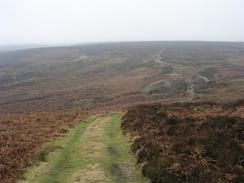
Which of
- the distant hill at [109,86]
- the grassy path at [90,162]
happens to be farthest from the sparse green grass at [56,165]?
the distant hill at [109,86]

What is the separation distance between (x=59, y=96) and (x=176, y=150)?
71214 mm

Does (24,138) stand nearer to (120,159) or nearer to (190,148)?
(120,159)

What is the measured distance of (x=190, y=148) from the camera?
18.3m

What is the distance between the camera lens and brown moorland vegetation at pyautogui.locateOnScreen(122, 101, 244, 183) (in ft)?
49.6

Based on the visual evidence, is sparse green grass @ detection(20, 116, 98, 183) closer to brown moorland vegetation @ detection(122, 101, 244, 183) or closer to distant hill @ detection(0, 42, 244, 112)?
brown moorland vegetation @ detection(122, 101, 244, 183)

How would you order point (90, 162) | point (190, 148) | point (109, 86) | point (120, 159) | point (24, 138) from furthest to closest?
1. point (109, 86)
2. point (24, 138)
3. point (120, 159)
4. point (90, 162)
5. point (190, 148)

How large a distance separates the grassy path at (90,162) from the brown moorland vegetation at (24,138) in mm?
744

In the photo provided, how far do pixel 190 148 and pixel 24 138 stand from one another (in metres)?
11.1

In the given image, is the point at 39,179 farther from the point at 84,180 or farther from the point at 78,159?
the point at 78,159

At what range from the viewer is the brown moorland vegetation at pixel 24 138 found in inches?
727

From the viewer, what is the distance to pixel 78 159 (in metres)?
20.1

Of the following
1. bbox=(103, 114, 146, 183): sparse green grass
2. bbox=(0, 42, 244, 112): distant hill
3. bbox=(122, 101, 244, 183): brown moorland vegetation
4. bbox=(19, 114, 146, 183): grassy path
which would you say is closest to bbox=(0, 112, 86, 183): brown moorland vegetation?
bbox=(19, 114, 146, 183): grassy path

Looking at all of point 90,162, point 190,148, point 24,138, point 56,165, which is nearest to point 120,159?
point 90,162

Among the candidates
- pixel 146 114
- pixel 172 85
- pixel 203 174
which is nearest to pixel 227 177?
pixel 203 174
